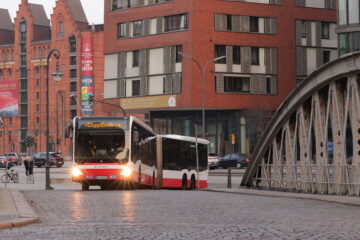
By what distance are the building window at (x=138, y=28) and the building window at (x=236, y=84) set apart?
9708 millimetres

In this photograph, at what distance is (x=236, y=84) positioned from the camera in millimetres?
73812

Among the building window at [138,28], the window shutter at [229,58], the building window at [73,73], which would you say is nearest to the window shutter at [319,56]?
the window shutter at [229,58]

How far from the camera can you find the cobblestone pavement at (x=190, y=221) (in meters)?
11.8

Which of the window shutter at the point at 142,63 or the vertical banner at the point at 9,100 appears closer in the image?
the window shutter at the point at 142,63

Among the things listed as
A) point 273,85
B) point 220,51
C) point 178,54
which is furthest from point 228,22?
point 273,85

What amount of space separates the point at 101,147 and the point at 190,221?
16.2m

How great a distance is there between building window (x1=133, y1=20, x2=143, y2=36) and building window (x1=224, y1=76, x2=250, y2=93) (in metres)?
9.71

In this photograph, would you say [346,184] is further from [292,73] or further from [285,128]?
[292,73]

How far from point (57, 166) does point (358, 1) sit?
42.5 m

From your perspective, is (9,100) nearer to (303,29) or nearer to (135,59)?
(135,59)

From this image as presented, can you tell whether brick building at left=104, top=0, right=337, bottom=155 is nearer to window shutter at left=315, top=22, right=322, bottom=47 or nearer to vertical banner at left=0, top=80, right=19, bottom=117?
window shutter at left=315, top=22, right=322, bottom=47

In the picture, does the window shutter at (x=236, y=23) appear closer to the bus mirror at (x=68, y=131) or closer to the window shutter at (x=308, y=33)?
the window shutter at (x=308, y=33)

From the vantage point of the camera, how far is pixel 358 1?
169ft

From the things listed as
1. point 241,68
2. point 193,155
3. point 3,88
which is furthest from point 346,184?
point 3,88
